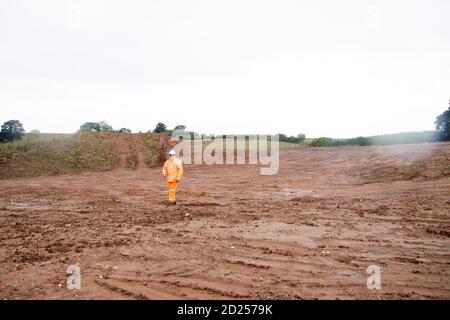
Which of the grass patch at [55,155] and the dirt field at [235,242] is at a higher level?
the grass patch at [55,155]

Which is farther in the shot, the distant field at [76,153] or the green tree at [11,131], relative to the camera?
the green tree at [11,131]

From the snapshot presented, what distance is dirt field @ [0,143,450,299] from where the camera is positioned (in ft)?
16.3

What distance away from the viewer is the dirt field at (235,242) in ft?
16.3

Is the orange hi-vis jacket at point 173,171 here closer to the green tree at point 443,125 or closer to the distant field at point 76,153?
the distant field at point 76,153

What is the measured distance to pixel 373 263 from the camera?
5.75 m

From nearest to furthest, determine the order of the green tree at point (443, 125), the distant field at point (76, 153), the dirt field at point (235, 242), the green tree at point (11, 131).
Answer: the dirt field at point (235, 242) → the distant field at point (76, 153) → the green tree at point (443, 125) → the green tree at point (11, 131)

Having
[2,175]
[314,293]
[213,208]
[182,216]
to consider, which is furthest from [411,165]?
[2,175]

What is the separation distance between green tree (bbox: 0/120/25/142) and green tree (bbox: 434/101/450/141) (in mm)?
37195

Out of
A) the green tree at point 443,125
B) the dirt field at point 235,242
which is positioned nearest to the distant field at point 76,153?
the dirt field at point 235,242

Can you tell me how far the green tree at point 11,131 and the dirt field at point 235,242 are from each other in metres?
21.2

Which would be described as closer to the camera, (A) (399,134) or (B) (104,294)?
(B) (104,294)

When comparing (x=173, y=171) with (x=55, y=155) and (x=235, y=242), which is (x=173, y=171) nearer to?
(x=235, y=242)
